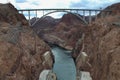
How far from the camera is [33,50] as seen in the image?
250 feet

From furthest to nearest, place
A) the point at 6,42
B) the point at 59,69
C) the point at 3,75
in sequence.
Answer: the point at 59,69, the point at 6,42, the point at 3,75

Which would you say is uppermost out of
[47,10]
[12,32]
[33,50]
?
[47,10]

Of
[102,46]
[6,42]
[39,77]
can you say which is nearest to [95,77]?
[102,46]

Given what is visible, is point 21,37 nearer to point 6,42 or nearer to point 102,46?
point 6,42

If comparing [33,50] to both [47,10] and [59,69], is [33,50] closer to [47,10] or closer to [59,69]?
[59,69]

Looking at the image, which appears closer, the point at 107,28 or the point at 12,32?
the point at 12,32

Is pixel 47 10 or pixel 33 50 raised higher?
pixel 47 10

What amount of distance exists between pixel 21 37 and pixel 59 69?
2945cm

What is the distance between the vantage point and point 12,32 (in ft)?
218

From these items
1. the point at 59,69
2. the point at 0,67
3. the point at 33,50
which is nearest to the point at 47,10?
the point at 59,69

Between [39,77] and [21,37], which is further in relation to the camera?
[21,37]

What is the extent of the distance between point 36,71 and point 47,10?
162ft

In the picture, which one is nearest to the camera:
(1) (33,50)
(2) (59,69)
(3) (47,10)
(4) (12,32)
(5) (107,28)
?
(4) (12,32)

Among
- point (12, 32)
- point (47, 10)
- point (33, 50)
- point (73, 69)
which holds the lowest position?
point (73, 69)
